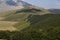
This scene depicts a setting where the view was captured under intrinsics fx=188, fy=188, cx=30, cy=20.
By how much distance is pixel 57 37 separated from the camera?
10425 centimetres

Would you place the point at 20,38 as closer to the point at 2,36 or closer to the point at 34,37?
the point at 34,37

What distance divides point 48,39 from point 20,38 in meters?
28.3

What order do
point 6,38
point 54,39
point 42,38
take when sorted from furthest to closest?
point 6,38 → point 42,38 → point 54,39

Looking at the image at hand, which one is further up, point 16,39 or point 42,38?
point 42,38

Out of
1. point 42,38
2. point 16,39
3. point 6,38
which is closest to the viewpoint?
point 42,38

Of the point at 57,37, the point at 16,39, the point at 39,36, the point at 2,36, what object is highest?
the point at 57,37

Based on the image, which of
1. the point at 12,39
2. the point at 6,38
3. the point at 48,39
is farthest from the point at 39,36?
the point at 6,38

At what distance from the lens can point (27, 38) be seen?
12494cm

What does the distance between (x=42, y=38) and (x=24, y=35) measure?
23220 mm

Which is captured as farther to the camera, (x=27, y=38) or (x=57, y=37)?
(x=27, y=38)

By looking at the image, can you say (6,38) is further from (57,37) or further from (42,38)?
(57,37)

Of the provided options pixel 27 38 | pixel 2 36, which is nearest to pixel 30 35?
pixel 27 38

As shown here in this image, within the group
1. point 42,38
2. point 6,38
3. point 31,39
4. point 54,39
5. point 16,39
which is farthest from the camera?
point 6,38

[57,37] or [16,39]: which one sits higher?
[57,37]
